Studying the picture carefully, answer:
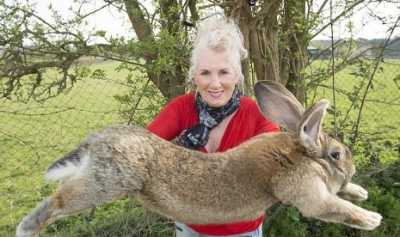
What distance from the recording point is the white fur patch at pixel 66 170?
229cm

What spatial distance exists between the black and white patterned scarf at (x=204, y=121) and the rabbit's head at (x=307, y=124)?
0.20 m

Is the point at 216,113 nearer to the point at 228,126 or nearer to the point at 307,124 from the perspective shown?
the point at 228,126

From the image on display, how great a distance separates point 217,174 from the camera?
2.49 metres

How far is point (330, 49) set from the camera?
17.4 ft

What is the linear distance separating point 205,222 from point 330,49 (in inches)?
124

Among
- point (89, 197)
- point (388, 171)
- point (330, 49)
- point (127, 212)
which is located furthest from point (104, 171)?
point (388, 171)

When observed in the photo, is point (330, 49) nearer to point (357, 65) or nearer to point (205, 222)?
point (357, 65)

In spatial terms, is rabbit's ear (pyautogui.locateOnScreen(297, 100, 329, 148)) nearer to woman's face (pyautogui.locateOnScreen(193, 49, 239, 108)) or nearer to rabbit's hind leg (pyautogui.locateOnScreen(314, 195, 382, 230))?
rabbit's hind leg (pyautogui.locateOnScreen(314, 195, 382, 230))

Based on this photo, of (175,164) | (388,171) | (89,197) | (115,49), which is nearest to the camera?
(89,197)

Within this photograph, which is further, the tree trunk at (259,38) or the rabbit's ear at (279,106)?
the tree trunk at (259,38)

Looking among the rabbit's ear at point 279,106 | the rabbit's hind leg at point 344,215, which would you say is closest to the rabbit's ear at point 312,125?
the rabbit's ear at point 279,106

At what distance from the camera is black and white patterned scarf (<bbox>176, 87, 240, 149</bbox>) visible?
9.67 feet

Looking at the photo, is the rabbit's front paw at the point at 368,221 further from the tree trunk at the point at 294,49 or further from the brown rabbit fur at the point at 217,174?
the tree trunk at the point at 294,49

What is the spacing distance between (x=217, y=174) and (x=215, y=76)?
0.65m
